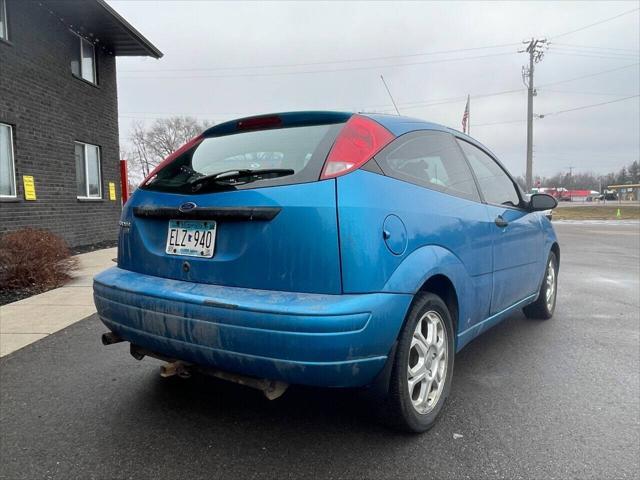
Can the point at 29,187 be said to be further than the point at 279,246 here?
Yes

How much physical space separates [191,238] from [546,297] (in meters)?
3.81

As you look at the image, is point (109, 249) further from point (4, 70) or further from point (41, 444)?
point (41, 444)

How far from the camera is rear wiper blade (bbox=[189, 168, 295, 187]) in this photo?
230 cm

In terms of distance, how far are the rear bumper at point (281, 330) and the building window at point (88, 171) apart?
1044cm

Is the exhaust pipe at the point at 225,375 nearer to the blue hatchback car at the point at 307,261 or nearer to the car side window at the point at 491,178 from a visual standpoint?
the blue hatchback car at the point at 307,261

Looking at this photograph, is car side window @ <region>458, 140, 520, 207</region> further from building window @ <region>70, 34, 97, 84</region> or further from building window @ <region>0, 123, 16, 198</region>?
building window @ <region>70, 34, 97, 84</region>

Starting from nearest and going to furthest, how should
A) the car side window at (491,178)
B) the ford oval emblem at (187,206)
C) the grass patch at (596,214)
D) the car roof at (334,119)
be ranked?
the ford oval emblem at (187,206), the car roof at (334,119), the car side window at (491,178), the grass patch at (596,214)

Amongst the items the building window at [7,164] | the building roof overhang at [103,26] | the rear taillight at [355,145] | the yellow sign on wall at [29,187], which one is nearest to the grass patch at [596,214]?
the building roof overhang at [103,26]

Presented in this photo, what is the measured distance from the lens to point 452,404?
2.92m

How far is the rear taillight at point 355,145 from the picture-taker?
7.32 feet

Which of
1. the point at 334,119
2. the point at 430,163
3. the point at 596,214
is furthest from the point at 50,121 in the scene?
the point at 596,214

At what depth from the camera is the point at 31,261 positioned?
20.5 feet

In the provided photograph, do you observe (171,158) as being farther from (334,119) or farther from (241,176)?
(334,119)

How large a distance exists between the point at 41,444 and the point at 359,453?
164cm
